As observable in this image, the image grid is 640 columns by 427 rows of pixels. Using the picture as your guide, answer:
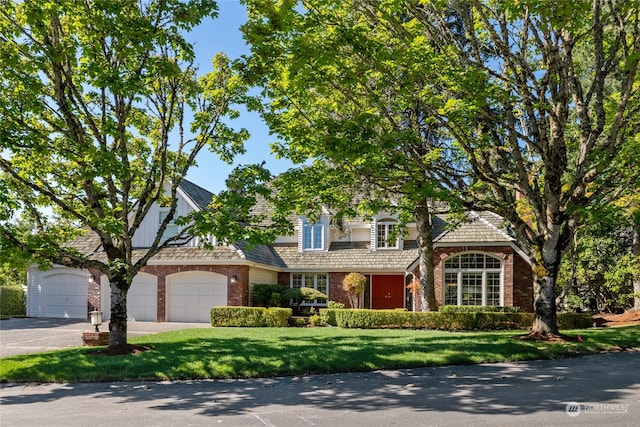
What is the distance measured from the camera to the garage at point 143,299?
84.7 ft

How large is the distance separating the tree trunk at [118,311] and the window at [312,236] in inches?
628

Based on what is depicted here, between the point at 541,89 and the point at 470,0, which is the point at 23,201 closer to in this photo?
the point at 470,0

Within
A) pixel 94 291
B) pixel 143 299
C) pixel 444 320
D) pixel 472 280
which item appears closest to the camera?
pixel 444 320

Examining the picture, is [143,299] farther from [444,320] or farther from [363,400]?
[363,400]

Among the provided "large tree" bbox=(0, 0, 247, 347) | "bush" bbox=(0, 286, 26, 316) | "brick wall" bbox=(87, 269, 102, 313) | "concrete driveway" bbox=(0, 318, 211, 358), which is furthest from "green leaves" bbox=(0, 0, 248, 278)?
"bush" bbox=(0, 286, 26, 316)

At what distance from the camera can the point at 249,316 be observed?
22.6 m

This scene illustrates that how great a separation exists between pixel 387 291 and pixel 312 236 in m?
5.09

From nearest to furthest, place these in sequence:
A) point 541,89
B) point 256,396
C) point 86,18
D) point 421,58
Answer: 1. point 256,396
2. point 86,18
3. point 421,58
4. point 541,89

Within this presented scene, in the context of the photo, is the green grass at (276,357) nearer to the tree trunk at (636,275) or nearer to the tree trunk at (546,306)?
the tree trunk at (546,306)

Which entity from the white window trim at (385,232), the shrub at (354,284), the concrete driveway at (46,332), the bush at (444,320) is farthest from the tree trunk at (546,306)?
the concrete driveway at (46,332)

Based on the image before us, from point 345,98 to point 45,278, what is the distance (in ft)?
67.5

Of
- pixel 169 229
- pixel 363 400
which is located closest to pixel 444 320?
pixel 363 400

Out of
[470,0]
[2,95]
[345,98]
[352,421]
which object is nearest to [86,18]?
[2,95]

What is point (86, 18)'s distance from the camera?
1173cm
